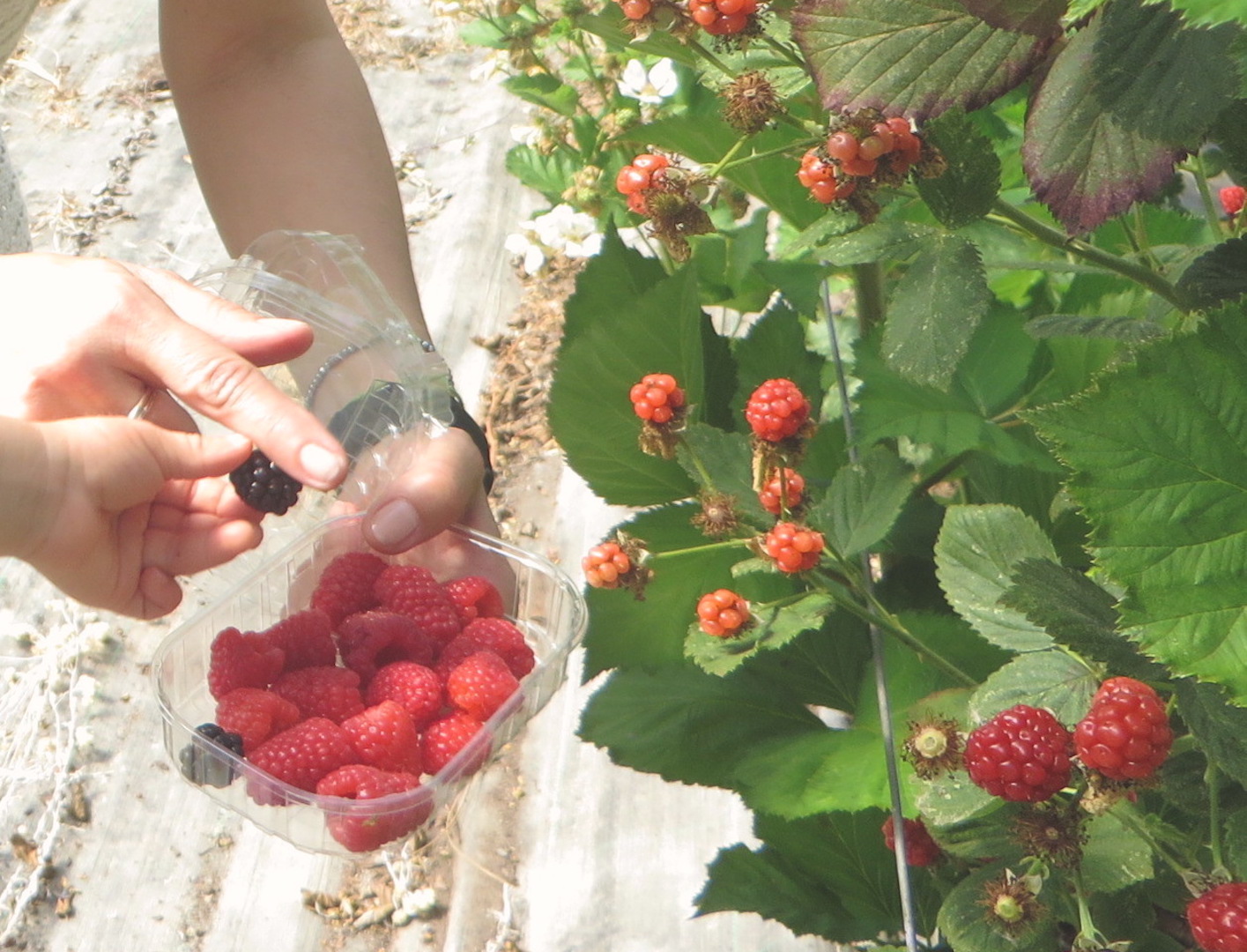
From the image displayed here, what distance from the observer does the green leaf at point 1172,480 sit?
0.36 meters

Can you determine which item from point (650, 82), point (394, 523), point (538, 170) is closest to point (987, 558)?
point (394, 523)

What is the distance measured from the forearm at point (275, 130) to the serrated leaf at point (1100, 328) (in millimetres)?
551

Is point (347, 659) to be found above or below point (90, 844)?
above

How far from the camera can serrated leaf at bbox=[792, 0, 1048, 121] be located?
429mm

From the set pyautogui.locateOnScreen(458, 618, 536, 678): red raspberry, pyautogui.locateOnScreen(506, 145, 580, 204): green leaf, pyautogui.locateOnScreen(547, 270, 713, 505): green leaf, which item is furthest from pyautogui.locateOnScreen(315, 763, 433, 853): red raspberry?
pyautogui.locateOnScreen(506, 145, 580, 204): green leaf

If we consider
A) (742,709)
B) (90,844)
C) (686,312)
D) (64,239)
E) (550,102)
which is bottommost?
(90,844)

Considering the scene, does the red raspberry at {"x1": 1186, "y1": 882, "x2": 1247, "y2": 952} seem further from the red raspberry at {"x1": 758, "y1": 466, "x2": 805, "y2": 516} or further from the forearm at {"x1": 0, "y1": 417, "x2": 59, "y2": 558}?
→ the forearm at {"x1": 0, "y1": 417, "x2": 59, "y2": 558}

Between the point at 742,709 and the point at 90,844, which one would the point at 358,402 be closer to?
the point at 742,709

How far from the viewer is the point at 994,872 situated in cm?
51

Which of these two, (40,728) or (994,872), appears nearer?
(994,872)

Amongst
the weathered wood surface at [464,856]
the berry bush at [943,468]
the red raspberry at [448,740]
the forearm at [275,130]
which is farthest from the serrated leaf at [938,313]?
the weathered wood surface at [464,856]

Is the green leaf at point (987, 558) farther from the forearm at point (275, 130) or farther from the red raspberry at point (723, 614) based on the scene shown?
the forearm at point (275, 130)

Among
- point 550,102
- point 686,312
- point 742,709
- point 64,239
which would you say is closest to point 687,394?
point 686,312

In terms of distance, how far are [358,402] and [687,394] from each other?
29 cm
